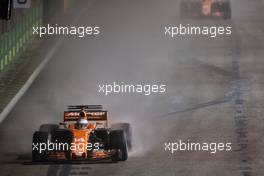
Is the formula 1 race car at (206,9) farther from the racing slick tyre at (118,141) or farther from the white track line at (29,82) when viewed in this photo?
the racing slick tyre at (118,141)

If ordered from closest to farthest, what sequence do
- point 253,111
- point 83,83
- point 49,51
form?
point 253,111 < point 83,83 < point 49,51

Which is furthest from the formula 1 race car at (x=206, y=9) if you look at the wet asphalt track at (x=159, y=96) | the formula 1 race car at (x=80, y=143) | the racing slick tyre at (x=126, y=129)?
the formula 1 race car at (x=80, y=143)

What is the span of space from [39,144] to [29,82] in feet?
35.4

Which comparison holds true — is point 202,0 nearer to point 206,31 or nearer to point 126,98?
point 206,31

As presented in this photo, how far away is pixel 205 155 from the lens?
26844 millimetres

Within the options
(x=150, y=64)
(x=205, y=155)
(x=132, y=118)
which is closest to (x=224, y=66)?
(x=150, y=64)

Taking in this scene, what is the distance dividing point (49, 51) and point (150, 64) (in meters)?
4.84

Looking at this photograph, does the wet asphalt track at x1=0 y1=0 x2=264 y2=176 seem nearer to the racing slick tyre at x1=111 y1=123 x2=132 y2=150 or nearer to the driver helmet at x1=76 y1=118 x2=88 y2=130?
the racing slick tyre at x1=111 y1=123 x2=132 y2=150

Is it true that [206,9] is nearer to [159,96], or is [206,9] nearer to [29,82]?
[29,82]

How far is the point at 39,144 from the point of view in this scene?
83.9ft

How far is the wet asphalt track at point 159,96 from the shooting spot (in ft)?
85.9

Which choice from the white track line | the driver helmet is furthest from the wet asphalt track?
the driver helmet

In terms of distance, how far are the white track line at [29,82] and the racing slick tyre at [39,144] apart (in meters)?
5.46

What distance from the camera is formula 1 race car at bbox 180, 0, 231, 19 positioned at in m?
48.2
